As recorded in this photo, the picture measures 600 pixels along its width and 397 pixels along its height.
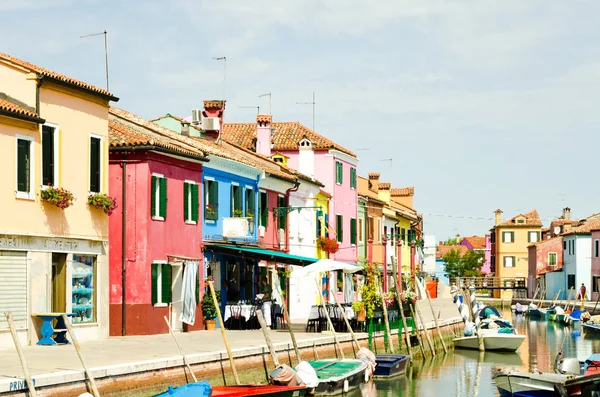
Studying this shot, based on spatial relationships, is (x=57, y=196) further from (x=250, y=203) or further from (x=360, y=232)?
(x=360, y=232)

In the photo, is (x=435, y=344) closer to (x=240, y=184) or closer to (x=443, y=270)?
(x=240, y=184)

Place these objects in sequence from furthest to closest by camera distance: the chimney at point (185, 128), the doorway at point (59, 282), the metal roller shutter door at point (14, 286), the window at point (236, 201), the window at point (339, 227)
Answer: the window at point (339, 227), the chimney at point (185, 128), the window at point (236, 201), the doorway at point (59, 282), the metal roller shutter door at point (14, 286)

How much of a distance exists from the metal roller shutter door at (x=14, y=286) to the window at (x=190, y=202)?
8.93 m

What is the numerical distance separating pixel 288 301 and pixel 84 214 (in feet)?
63.0

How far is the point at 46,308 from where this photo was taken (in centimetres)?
2761

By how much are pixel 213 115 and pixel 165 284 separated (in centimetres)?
1570

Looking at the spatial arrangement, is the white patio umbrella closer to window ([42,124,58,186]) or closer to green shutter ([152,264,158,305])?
green shutter ([152,264,158,305])

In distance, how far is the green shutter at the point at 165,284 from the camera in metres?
33.1

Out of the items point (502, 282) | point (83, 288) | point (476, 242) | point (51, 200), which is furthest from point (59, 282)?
point (476, 242)

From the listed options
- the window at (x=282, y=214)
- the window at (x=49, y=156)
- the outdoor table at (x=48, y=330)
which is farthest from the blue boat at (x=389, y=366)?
the window at (x=282, y=214)

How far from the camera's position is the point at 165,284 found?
3322 cm

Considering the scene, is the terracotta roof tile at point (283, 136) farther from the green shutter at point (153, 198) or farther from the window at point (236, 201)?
the green shutter at point (153, 198)

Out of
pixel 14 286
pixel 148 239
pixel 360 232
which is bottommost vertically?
pixel 14 286

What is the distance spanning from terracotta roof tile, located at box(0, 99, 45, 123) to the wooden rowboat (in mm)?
8519
